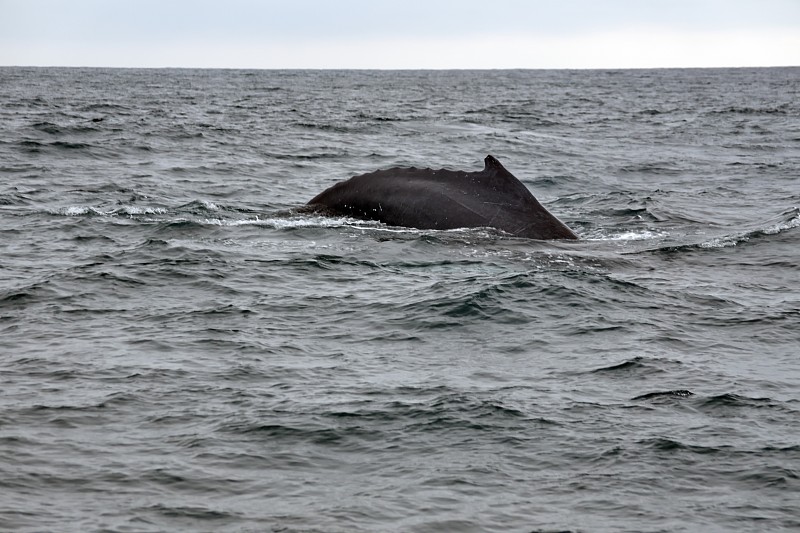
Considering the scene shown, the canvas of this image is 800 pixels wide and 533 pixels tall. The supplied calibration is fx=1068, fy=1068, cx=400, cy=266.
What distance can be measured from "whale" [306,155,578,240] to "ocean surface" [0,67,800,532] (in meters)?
0.24

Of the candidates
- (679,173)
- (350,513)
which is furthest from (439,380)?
(679,173)

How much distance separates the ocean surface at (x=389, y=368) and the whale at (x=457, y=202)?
0.24m

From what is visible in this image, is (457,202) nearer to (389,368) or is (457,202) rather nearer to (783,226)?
(389,368)

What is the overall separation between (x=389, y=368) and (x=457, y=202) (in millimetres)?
5296

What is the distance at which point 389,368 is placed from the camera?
877 centimetres

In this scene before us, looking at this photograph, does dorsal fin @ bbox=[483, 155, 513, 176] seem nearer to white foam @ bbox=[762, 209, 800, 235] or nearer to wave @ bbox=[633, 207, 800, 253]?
wave @ bbox=[633, 207, 800, 253]

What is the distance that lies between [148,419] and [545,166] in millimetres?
20604

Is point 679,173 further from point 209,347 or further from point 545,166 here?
point 209,347

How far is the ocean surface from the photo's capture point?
6.20 meters

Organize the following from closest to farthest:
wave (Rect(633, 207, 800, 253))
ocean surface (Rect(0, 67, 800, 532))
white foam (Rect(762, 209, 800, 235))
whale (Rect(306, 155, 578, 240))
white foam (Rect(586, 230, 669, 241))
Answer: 1. ocean surface (Rect(0, 67, 800, 532))
2. whale (Rect(306, 155, 578, 240))
3. wave (Rect(633, 207, 800, 253))
4. white foam (Rect(586, 230, 669, 241))
5. white foam (Rect(762, 209, 800, 235))

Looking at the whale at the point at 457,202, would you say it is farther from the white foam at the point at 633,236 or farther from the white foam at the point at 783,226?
the white foam at the point at 783,226

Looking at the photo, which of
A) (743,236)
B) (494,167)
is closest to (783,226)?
(743,236)

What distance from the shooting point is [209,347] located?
30.3 feet

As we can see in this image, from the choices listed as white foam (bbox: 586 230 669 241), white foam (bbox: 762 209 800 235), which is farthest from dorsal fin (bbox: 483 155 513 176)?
white foam (bbox: 762 209 800 235)
